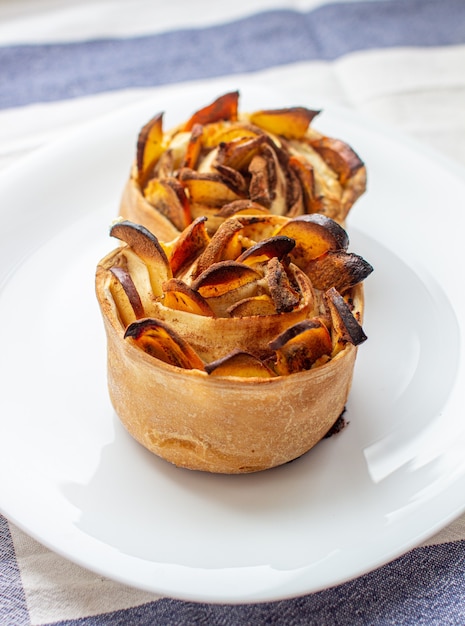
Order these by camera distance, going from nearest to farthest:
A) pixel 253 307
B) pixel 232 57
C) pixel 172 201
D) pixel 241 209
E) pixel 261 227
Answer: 1. pixel 253 307
2. pixel 261 227
3. pixel 241 209
4. pixel 172 201
5. pixel 232 57

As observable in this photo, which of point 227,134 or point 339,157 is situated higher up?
point 227,134

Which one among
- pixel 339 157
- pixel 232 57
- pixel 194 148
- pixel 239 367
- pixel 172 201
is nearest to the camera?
pixel 239 367

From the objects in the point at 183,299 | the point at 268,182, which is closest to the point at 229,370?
the point at 183,299

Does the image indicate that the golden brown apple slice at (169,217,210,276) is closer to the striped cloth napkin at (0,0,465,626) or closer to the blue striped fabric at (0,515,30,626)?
the blue striped fabric at (0,515,30,626)

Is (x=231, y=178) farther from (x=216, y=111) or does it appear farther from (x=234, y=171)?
(x=216, y=111)

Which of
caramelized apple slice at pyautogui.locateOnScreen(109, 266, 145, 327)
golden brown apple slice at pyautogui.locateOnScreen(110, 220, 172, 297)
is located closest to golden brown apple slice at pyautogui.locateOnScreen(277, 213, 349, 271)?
golden brown apple slice at pyautogui.locateOnScreen(110, 220, 172, 297)

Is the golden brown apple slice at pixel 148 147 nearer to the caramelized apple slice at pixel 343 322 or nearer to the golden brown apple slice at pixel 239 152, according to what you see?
the golden brown apple slice at pixel 239 152

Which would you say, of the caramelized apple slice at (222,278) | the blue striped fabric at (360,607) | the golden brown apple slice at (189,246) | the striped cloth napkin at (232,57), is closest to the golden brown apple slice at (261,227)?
the golden brown apple slice at (189,246)
